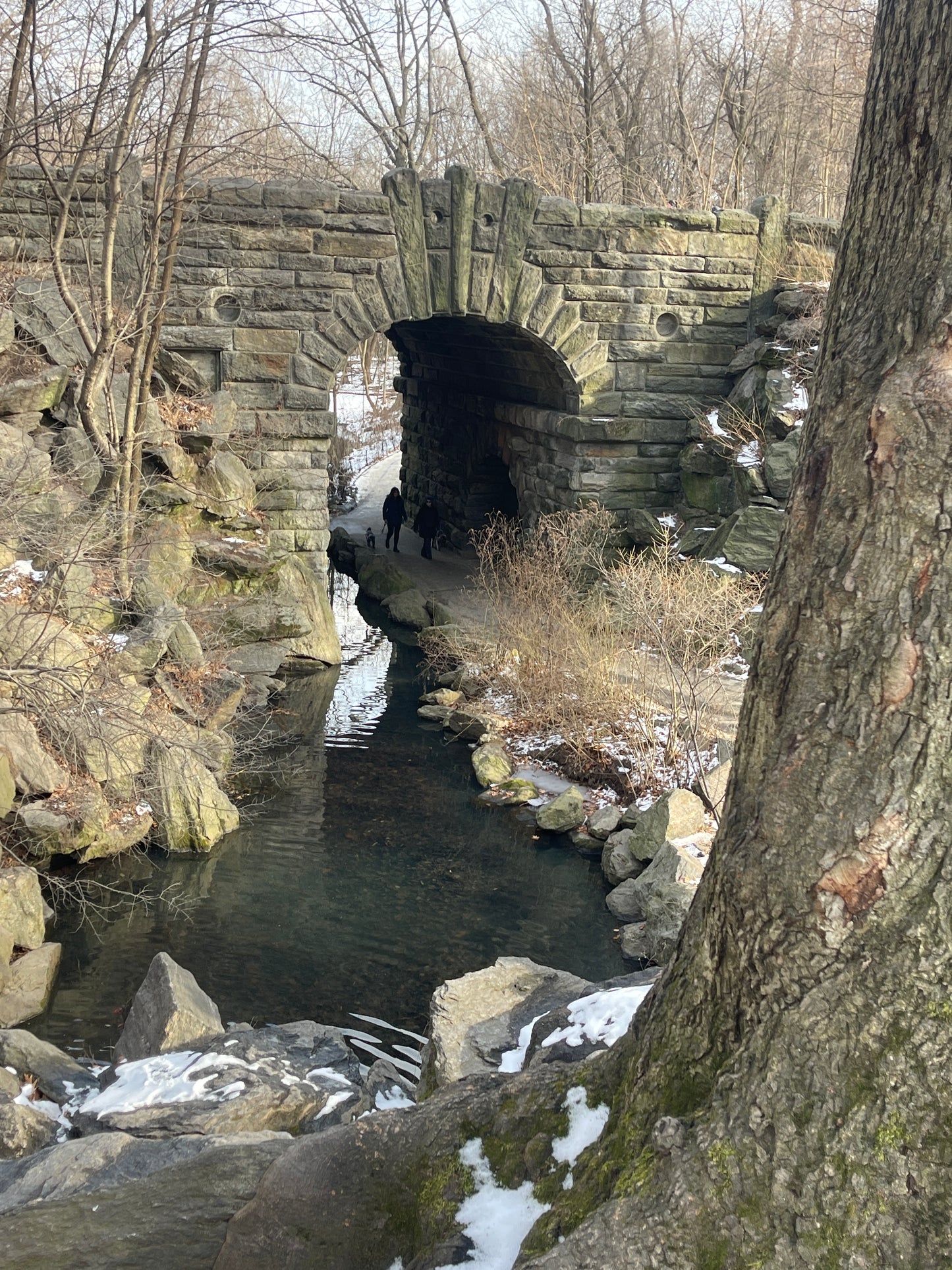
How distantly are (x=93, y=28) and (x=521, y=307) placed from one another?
5210mm

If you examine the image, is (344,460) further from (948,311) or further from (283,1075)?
(948,311)

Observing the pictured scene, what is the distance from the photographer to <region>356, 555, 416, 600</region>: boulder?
16.3 m

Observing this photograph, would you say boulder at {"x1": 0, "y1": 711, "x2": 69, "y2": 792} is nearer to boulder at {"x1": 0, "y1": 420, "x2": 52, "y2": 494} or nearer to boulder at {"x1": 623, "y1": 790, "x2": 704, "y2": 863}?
boulder at {"x1": 0, "y1": 420, "x2": 52, "y2": 494}

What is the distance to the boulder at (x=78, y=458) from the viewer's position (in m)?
10.4

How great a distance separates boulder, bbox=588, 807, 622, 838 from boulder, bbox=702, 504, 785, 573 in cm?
382

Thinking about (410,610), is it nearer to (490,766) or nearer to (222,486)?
(222,486)

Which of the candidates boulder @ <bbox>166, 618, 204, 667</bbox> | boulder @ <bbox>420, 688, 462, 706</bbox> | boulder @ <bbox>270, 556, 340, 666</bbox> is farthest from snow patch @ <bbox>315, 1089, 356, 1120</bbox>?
boulder @ <bbox>270, 556, 340, 666</bbox>

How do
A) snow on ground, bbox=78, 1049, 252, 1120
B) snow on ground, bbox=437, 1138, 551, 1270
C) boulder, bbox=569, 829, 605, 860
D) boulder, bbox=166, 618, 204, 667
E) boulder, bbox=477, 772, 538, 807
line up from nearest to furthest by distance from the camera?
1. snow on ground, bbox=437, 1138, 551, 1270
2. snow on ground, bbox=78, 1049, 252, 1120
3. boulder, bbox=569, 829, 605, 860
4. boulder, bbox=477, 772, 538, 807
5. boulder, bbox=166, 618, 204, 667

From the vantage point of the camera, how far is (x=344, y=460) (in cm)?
2705

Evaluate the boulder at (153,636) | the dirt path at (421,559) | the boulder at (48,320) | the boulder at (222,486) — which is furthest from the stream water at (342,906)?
the dirt path at (421,559)

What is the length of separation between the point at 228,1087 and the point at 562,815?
4.76 m

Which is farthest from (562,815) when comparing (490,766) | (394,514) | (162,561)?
(394,514)

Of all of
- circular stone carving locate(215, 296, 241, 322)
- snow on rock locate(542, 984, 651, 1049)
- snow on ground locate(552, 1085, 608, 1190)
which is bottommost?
snow on rock locate(542, 984, 651, 1049)

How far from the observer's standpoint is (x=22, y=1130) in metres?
4.58
